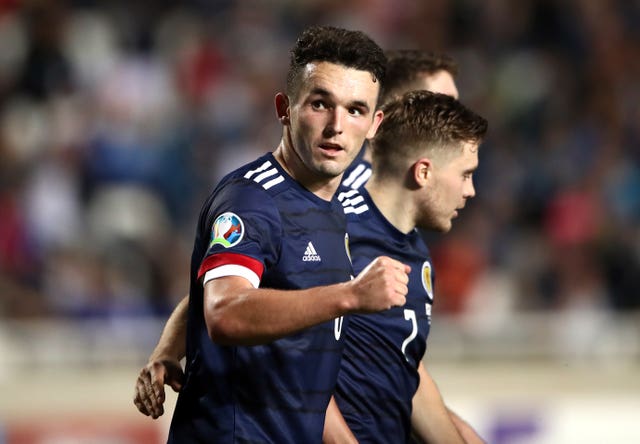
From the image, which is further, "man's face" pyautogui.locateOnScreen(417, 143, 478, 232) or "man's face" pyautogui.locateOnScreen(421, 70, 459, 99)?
"man's face" pyautogui.locateOnScreen(421, 70, 459, 99)

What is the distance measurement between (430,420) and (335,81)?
1563mm

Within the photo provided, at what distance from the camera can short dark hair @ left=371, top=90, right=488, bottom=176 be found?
440 cm

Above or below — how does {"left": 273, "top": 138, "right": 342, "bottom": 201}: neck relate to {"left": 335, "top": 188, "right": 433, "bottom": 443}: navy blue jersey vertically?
above

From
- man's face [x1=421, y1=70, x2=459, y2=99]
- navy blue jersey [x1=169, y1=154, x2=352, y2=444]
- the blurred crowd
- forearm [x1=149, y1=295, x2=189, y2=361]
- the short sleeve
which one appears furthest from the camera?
the blurred crowd

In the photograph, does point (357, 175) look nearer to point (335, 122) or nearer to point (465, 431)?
point (465, 431)

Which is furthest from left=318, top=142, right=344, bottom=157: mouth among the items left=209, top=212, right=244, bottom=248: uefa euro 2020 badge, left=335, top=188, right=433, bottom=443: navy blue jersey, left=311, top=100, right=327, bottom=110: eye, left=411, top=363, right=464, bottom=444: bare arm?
left=411, top=363, right=464, bottom=444: bare arm

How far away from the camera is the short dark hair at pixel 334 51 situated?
3584 millimetres

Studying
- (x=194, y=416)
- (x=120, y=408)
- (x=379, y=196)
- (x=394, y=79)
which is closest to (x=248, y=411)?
(x=194, y=416)

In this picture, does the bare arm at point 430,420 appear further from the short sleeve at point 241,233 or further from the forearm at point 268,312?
the forearm at point 268,312

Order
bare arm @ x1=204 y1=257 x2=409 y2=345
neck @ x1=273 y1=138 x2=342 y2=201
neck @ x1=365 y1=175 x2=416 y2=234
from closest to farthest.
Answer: bare arm @ x1=204 y1=257 x2=409 y2=345, neck @ x1=273 y1=138 x2=342 y2=201, neck @ x1=365 y1=175 x2=416 y2=234

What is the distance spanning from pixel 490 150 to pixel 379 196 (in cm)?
688

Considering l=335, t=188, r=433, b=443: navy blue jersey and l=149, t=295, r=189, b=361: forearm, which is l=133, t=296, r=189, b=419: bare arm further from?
l=335, t=188, r=433, b=443: navy blue jersey

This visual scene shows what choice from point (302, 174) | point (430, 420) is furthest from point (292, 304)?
point (430, 420)

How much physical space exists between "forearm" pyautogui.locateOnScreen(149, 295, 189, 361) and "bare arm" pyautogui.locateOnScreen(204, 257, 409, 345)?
78 cm
